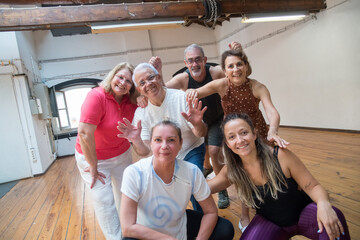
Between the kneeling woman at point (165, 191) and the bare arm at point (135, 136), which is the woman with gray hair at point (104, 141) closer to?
the bare arm at point (135, 136)

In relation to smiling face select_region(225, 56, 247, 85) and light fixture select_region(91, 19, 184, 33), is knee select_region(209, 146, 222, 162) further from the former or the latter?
light fixture select_region(91, 19, 184, 33)

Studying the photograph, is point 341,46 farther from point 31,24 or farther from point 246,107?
point 31,24

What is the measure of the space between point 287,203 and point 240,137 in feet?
1.59

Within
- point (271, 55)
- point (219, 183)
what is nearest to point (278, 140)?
point (219, 183)

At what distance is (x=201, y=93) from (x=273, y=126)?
668mm

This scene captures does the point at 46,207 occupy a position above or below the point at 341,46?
below

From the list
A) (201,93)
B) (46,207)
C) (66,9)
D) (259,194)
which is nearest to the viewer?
(259,194)

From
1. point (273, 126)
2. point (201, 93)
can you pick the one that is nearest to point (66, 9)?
point (201, 93)

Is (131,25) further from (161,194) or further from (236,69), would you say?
(161,194)

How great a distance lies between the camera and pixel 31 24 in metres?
3.71

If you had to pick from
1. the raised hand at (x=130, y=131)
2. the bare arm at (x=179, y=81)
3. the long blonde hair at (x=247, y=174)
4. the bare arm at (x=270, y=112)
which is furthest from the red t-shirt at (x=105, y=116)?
the bare arm at (x=270, y=112)

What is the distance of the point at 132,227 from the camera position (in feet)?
4.16

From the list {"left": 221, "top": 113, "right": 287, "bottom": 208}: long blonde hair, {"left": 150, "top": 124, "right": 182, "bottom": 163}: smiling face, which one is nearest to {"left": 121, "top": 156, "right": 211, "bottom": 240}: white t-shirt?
{"left": 150, "top": 124, "right": 182, "bottom": 163}: smiling face

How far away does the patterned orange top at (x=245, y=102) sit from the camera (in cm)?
196
